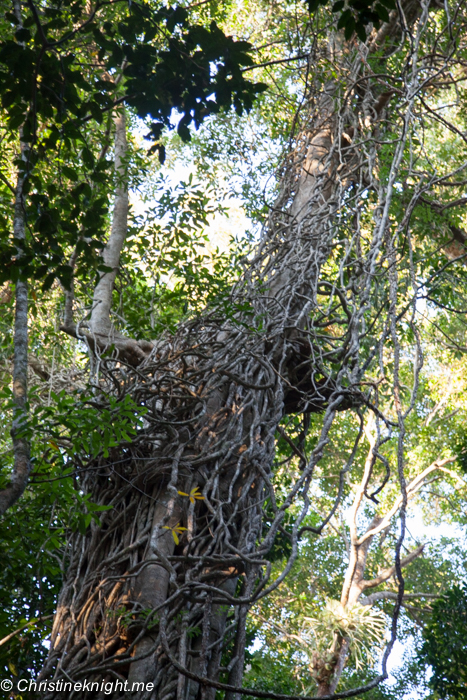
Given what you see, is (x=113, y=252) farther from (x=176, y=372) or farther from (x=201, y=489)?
(x=201, y=489)

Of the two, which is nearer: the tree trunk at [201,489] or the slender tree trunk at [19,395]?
the slender tree trunk at [19,395]

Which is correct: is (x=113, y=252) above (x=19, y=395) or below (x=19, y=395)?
above

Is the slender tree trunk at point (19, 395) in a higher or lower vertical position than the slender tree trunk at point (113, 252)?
lower

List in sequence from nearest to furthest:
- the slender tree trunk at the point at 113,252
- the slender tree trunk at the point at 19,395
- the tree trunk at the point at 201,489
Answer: the slender tree trunk at the point at 19,395 → the tree trunk at the point at 201,489 → the slender tree trunk at the point at 113,252

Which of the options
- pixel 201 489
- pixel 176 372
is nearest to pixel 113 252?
pixel 176 372

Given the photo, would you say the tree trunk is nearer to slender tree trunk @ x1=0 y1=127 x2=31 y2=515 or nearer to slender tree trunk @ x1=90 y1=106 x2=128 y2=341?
slender tree trunk @ x1=0 y1=127 x2=31 y2=515

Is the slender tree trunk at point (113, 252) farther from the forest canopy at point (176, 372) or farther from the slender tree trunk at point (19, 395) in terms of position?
the slender tree trunk at point (19, 395)

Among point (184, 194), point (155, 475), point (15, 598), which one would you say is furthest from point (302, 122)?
point (15, 598)

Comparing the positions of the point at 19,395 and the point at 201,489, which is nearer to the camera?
the point at 19,395

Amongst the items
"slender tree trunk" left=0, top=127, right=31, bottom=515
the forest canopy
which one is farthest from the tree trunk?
"slender tree trunk" left=0, top=127, right=31, bottom=515

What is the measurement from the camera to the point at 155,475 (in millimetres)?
2115

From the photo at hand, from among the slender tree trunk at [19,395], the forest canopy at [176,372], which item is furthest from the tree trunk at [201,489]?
the slender tree trunk at [19,395]

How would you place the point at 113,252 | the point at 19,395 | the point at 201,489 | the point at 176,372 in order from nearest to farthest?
1. the point at 19,395
2. the point at 201,489
3. the point at 176,372
4. the point at 113,252

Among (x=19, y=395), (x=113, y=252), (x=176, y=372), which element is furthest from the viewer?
(x=113, y=252)
